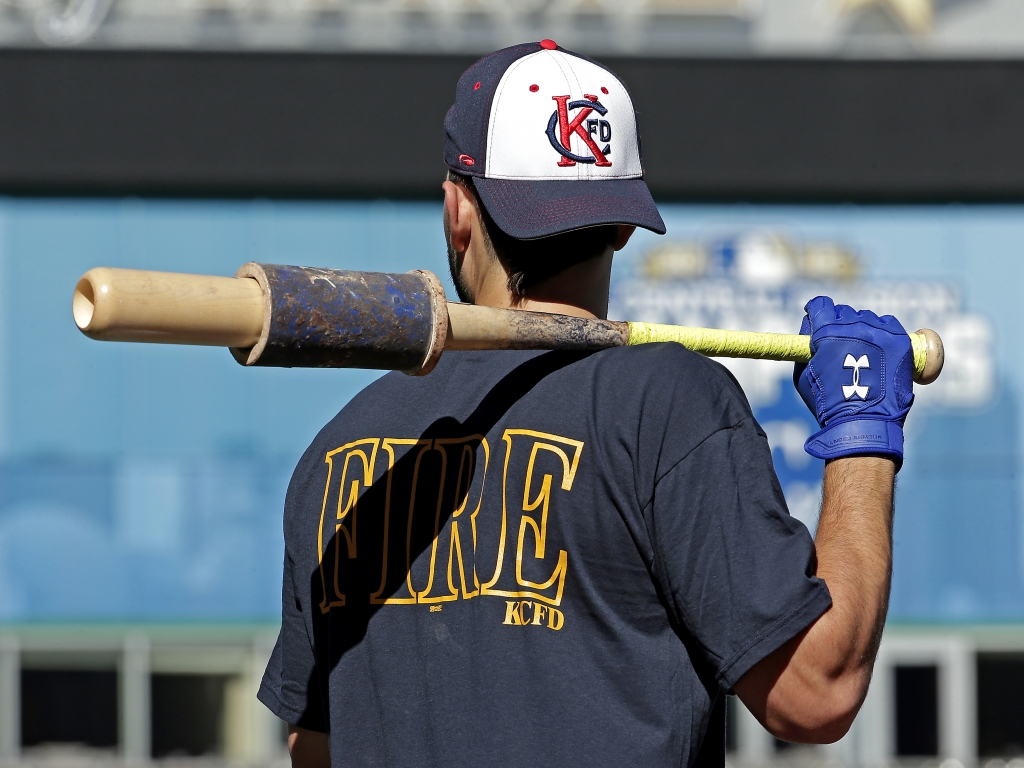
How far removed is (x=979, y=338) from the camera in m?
10.1

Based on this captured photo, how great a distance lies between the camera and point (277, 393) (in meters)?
9.91

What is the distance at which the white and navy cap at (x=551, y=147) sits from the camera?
193 centimetres

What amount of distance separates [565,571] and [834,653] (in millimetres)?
388

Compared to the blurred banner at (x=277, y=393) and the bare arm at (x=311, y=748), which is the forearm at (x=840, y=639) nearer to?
the bare arm at (x=311, y=748)

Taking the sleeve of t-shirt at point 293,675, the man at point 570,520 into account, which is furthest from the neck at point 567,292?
the sleeve of t-shirt at point 293,675

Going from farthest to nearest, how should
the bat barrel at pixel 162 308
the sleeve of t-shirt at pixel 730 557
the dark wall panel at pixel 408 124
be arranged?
1. the dark wall panel at pixel 408 124
2. the sleeve of t-shirt at pixel 730 557
3. the bat barrel at pixel 162 308

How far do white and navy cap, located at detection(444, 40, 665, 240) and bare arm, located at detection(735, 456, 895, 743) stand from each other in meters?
0.59

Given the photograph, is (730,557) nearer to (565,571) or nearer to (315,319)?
(565,571)

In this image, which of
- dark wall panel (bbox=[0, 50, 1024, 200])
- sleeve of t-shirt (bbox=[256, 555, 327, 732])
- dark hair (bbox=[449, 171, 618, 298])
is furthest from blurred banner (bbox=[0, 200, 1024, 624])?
dark hair (bbox=[449, 171, 618, 298])

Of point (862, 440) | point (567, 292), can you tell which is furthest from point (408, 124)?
point (862, 440)

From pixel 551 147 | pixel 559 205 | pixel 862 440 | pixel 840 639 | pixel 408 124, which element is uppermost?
pixel 408 124

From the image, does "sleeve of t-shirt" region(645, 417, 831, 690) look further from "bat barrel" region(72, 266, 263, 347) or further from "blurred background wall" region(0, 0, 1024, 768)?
"blurred background wall" region(0, 0, 1024, 768)

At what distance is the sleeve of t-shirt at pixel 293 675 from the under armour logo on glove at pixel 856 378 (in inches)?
40.2

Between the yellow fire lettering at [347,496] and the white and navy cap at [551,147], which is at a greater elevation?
the white and navy cap at [551,147]
